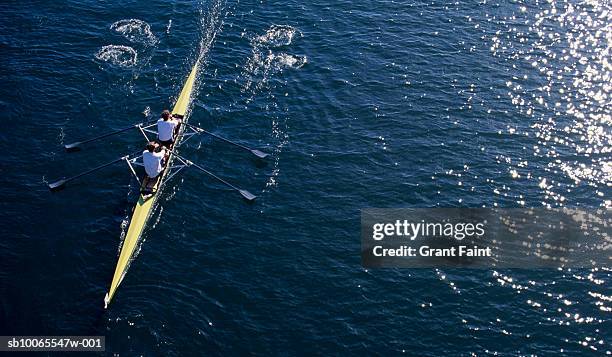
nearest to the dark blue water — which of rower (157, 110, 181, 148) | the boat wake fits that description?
the boat wake

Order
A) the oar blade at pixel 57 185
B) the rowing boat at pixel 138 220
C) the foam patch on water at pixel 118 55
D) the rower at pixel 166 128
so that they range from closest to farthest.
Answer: the rowing boat at pixel 138 220
the oar blade at pixel 57 185
the rower at pixel 166 128
the foam patch on water at pixel 118 55

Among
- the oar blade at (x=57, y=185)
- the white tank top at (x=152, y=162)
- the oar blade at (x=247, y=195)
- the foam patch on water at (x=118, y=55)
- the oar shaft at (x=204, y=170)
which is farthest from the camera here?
the foam patch on water at (x=118, y=55)

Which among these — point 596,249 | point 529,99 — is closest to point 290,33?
point 529,99

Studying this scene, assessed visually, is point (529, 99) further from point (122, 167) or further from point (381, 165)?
point (122, 167)

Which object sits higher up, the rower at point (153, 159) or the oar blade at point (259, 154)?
the oar blade at point (259, 154)

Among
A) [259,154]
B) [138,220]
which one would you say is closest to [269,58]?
[259,154]

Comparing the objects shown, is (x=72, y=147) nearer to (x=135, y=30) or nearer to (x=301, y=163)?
(x=301, y=163)

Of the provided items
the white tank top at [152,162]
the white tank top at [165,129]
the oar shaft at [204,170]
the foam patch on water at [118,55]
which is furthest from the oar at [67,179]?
the foam patch on water at [118,55]

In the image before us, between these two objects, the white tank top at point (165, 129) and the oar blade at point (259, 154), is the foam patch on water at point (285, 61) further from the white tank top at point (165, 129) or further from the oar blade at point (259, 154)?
the white tank top at point (165, 129)
